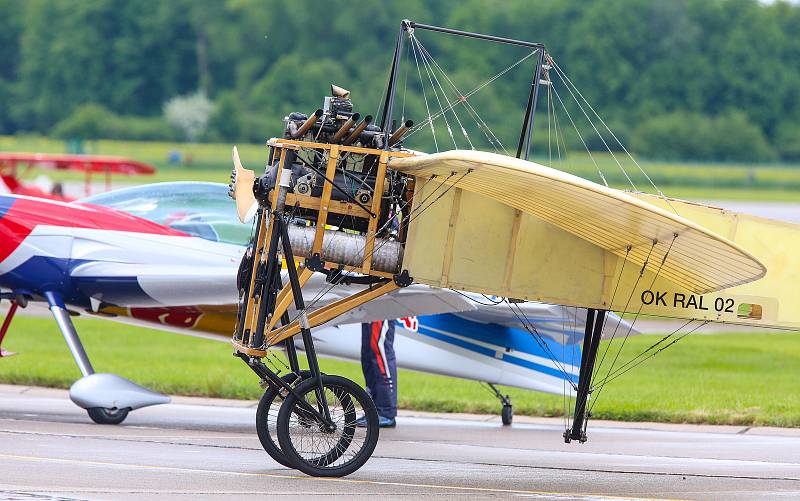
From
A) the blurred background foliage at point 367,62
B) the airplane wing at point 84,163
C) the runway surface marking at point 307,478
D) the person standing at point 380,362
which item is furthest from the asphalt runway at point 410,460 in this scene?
the blurred background foliage at point 367,62

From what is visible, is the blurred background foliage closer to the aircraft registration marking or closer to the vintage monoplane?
the aircraft registration marking

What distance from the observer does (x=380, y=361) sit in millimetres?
11734

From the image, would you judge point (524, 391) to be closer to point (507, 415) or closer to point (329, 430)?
point (507, 415)

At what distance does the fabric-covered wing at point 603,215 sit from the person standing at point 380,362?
11.0 ft

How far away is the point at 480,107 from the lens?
65.9 metres

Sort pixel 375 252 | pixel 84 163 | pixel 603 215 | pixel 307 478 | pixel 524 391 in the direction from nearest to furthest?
1. pixel 603 215
2. pixel 307 478
3. pixel 375 252
4. pixel 524 391
5. pixel 84 163

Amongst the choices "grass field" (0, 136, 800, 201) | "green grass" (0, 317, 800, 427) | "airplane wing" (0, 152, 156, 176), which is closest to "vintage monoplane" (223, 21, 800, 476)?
"green grass" (0, 317, 800, 427)

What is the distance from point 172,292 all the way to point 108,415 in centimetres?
115

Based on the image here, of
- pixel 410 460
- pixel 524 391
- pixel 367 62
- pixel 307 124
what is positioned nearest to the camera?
pixel 307 124

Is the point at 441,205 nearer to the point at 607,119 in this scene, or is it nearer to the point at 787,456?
the point at 787,456

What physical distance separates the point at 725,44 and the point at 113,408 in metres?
85.4

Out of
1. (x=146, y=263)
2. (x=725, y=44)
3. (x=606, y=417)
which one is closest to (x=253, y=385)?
(x=146, y=263)

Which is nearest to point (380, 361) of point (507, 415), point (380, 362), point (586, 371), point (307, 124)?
point (380, 362)

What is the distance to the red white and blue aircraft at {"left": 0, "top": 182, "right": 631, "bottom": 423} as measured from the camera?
38.0 feet
